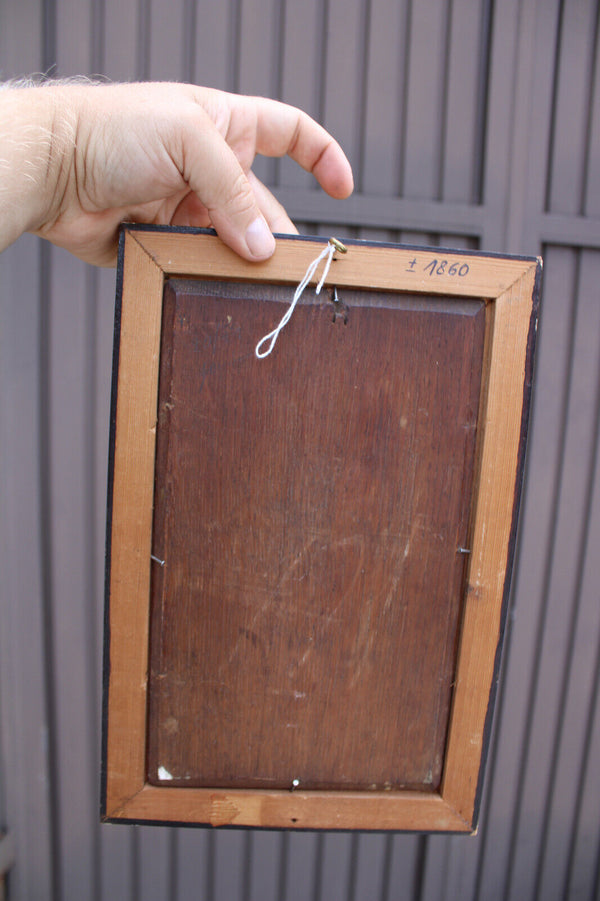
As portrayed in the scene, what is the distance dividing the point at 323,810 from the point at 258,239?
0.75 metres

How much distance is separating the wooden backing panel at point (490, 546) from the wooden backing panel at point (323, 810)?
32 millimetres

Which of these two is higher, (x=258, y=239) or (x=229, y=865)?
(x=258, y=239)

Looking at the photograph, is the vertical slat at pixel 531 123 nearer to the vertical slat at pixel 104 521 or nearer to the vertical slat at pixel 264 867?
the vertical slat at pixel 104 521

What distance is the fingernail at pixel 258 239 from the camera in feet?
1.87

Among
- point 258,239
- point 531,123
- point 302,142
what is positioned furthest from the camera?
point 531,123

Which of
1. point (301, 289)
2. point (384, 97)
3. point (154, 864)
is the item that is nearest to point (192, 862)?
point (154, 864)

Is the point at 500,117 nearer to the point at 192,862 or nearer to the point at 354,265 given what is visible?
the point at 354,265

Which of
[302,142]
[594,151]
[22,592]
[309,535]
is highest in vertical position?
[594,151]

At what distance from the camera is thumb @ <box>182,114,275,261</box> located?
57cm

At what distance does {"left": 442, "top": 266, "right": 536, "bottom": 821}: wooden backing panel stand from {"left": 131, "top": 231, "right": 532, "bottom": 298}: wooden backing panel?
0.03 m

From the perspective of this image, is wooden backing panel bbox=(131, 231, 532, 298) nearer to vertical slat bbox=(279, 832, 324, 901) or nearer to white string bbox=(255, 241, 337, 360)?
white string bbox=(255, 241, 337, 360)

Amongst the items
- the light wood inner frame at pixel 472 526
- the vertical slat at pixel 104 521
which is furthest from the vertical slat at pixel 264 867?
the light wood inner frame at pixel 472 526

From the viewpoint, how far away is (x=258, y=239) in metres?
0.57

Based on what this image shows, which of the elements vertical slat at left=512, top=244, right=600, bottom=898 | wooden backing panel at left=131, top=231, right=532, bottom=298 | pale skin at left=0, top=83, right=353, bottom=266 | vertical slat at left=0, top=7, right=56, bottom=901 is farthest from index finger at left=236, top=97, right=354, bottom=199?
vertical slat at left=512, top=244, right=600, bottom=898
